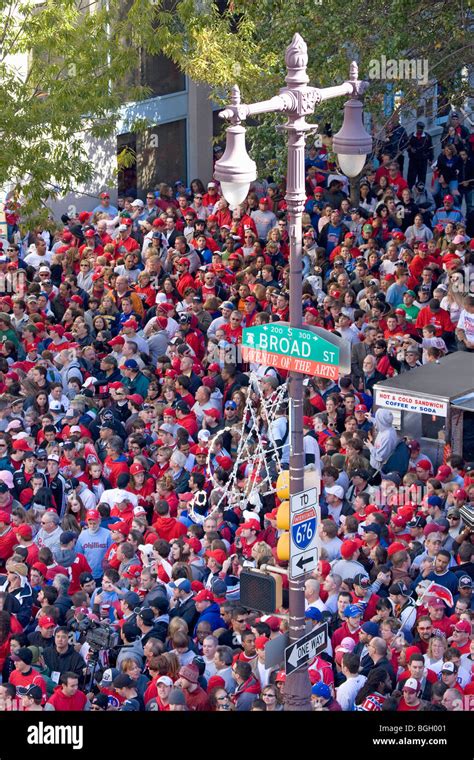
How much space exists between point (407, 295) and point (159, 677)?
825 centimetres

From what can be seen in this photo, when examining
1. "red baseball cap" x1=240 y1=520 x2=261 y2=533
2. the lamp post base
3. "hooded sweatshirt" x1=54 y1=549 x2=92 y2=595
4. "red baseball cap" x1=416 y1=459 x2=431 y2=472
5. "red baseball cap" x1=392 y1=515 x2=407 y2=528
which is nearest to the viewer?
the lamp post base

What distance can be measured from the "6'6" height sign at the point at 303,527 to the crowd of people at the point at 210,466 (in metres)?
0.54

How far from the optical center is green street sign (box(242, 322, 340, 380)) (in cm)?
1080

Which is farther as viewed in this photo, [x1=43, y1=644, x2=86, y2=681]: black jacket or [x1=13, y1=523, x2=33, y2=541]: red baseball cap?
[x1=13, y1=523, x2=33, y2=541]: red baseball cap

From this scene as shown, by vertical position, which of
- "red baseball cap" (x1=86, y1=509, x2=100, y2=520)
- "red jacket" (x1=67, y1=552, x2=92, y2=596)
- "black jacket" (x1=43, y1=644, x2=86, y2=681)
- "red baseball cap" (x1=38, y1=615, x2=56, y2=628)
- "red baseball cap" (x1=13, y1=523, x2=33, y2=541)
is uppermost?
"red baseball cap" (x1=86, y1=509, x2=100, y2=520)

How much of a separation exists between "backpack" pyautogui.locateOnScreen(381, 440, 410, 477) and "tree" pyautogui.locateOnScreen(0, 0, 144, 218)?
21.9 ft

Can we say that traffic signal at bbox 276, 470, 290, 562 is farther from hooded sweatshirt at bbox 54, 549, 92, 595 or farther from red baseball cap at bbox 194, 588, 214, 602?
hooded sweatshirt at bbox 54, 549, 92, 595

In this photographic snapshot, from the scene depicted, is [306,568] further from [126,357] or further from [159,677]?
[126,357]

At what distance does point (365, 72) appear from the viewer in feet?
74.7

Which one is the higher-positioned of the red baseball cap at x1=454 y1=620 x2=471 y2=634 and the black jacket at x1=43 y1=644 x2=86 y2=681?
the red baseball cap at x1=454 y1=620 x2=471 y2=634

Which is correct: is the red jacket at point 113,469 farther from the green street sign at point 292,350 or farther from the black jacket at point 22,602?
the green street sign at point 292,350

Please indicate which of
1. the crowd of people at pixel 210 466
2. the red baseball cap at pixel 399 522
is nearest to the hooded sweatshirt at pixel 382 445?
the crowd of people at pixel 210 466

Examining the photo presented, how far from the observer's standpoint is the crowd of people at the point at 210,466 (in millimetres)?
12477

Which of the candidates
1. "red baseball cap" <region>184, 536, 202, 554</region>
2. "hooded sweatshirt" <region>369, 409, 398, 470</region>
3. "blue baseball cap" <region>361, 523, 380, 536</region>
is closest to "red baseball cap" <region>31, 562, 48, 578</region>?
"red baseball cap" <region>184, 536, 202, 554</region>
